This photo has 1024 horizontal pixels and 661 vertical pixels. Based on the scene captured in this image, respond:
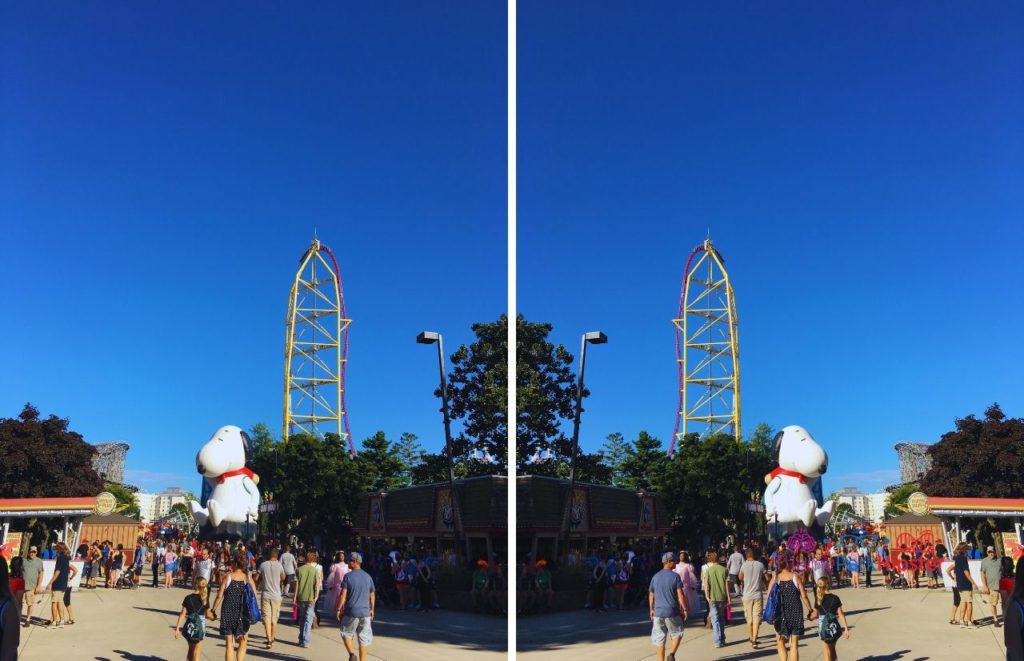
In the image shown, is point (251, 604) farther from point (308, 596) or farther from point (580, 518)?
point (580, 518)

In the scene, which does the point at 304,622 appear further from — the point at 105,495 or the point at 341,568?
the point at 105,495

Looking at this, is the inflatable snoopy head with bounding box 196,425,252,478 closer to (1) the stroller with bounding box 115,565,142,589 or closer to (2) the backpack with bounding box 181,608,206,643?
(1) the stroller with bounding box 115,565,142,589

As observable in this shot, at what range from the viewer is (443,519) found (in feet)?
77.1

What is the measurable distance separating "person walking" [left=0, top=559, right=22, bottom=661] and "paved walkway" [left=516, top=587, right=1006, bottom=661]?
22.2 feet

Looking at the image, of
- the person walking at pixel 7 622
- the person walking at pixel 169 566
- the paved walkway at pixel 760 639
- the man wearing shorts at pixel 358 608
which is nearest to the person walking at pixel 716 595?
the paved walkway at pixel 760 639

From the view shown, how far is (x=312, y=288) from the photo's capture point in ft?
195

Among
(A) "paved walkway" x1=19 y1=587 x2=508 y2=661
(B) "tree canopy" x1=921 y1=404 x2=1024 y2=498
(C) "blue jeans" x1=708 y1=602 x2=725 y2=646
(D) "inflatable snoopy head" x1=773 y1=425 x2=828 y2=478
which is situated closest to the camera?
(A) "paved walkway" x1=19 y1=587 x2=508 y2=661

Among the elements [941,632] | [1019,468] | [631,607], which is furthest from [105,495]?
[1019,468]

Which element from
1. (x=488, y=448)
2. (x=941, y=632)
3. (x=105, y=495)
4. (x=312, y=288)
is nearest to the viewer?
(x=941, y=632)

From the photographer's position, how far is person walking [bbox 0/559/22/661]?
5.68 m

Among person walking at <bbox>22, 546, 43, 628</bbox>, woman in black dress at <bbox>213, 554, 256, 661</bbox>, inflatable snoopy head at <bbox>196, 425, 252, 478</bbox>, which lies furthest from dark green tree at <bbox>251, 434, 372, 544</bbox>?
woman in black dress at <bbox>213, 554, 256, 661</bbox>

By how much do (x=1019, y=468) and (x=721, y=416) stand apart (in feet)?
85.6

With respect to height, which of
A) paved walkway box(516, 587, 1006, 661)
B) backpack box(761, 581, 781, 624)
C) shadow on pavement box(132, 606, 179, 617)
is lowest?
shadow on pavement box(132, 606, 179, 617)

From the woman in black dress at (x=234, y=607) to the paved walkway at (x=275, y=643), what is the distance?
6.24ft
